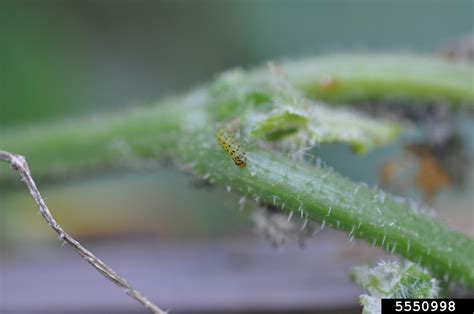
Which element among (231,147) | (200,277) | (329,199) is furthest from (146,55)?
(329,199)

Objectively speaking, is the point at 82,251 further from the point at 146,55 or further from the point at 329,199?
the point at 146,55

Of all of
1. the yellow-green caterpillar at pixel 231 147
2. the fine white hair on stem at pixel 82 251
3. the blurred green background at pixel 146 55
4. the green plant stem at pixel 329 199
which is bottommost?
the fine white hair on stem at pixel 82 251

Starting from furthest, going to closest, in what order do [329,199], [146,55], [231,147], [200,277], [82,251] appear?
[146,55] → [200,277] → [231,147] → [329,199] → [82,251]

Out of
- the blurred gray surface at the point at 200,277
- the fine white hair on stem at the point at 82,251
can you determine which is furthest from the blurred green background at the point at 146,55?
the fine white hair on stem at the point at 82,251

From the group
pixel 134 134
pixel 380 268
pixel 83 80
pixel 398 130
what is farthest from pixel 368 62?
pixel 83 80

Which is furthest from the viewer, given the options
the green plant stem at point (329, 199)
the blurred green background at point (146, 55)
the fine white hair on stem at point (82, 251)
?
the blurred green background at point (146, 55)

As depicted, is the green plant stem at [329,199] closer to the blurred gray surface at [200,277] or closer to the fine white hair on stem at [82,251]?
the fine white hair on stem at [82,251]
